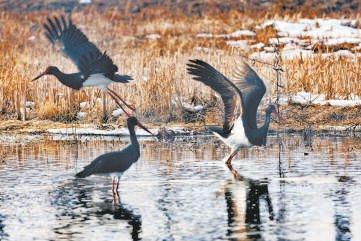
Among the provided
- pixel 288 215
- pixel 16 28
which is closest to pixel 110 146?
pixel 288 215

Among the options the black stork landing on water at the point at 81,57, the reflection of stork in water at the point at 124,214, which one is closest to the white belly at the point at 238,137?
the reflection of stork in water at the point at 124,214

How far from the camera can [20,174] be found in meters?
12.4

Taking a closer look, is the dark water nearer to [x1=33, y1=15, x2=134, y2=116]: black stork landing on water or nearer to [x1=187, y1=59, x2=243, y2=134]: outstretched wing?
[x1=187, y1=59, x2=243, y2=134]: outstretched wing

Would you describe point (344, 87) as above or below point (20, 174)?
above

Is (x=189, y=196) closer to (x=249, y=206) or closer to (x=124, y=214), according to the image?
(x=249, y=206)

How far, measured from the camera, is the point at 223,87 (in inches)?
471

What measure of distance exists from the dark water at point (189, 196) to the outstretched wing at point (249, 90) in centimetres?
65

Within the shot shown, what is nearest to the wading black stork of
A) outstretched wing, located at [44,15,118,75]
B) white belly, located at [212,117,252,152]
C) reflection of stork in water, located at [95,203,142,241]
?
reflection of stork in water, located at [95,203,142,241]

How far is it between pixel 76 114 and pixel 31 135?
1.29m

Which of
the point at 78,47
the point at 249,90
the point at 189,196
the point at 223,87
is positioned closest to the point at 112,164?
the point at 189,196

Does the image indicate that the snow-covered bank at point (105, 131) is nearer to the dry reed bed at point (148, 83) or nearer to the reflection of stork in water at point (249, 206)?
the dry reed bed at point (148, 83)

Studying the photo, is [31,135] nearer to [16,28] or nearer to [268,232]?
[268,232]

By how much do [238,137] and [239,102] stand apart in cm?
51

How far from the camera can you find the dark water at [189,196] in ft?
29.5
